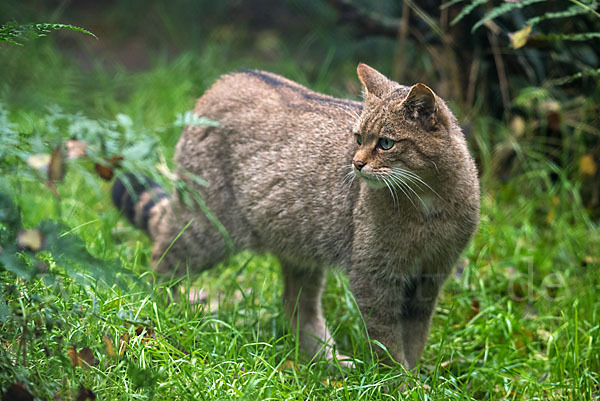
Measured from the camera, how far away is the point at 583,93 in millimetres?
4965

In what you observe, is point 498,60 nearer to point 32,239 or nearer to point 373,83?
point 373,83

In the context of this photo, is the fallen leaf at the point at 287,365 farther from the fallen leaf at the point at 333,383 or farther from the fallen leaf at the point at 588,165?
the fallen leaf at the point at 588,165

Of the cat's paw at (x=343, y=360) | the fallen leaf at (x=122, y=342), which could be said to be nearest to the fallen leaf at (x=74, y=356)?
the fallen leaf at (x=122, y=342)

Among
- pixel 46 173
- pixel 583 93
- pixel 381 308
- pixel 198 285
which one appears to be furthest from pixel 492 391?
pixel 583 93

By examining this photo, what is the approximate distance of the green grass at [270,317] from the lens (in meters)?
2.43

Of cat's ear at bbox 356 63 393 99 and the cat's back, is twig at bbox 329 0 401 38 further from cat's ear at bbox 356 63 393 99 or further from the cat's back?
cat's ear at bbox 356 63 393 99

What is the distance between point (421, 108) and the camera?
2.87 m

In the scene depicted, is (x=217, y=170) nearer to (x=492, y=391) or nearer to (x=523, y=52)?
(x=492, y=391)

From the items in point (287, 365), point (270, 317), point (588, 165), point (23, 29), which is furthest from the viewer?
point (588, 165)

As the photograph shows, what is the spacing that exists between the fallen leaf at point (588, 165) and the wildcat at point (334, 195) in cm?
190

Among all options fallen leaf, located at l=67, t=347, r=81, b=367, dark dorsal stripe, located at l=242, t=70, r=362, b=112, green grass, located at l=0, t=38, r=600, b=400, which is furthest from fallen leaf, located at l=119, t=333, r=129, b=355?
dark dorsal stripe, located at l=242, t=70, r=362, b=112

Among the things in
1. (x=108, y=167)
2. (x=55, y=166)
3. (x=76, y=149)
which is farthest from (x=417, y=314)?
(x=55, y=166)

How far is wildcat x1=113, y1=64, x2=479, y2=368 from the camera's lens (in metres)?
2.94

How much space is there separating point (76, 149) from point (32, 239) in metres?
0.57
